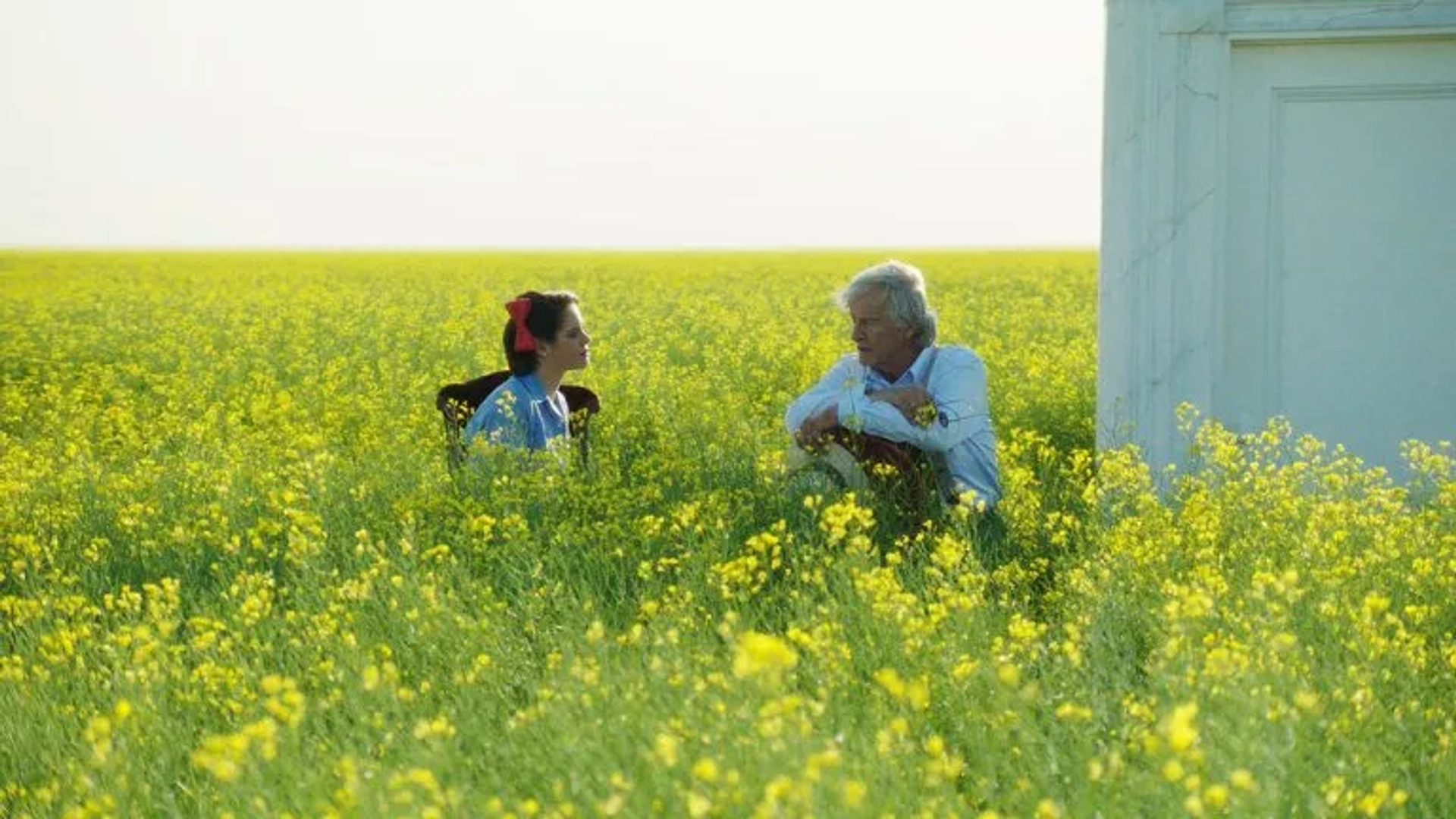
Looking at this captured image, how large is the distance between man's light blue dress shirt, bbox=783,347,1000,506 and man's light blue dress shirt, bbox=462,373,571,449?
108 cm

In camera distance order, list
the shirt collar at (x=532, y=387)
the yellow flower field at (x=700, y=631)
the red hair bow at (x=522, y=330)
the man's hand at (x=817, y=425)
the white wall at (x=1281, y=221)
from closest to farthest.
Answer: the yellow flower field at (x=700, y=631), the man's hand at (x=817, y=425), the red hair bow at (x=522, y=330), the shirt collar at (x=532, y=387), the white wall at (x=1281, y=221)

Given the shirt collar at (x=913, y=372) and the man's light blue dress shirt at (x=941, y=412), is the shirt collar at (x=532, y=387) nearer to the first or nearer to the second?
the man's light blue dress shirt at (x=941, y=412)

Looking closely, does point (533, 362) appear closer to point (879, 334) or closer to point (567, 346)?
point (567, 346)

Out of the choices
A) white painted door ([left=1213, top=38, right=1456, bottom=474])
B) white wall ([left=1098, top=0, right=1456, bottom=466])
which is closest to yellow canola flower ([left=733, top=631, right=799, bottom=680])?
white wall ([left=1098, top=0, right=1456, bottom=466])

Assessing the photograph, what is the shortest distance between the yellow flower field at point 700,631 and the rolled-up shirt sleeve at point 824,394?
250 mm

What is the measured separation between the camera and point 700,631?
5.49 metres

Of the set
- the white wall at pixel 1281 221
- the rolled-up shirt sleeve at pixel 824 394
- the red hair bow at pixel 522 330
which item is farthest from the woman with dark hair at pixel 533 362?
the white wall at pixel 1281 221

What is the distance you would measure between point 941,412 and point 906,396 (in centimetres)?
17

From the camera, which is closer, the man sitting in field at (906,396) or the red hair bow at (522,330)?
the man sitting in field at (906,396)

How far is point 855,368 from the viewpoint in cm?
813

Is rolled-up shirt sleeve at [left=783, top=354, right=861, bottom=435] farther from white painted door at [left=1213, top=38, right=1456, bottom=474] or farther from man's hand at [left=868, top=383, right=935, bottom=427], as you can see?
white painted door at [left=1213, top=38, right=1456, bottom=474]

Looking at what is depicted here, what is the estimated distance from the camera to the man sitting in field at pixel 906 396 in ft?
25.1

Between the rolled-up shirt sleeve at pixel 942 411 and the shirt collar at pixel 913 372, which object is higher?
the shirt collar at pixel 913 372

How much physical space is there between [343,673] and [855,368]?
3648mm
